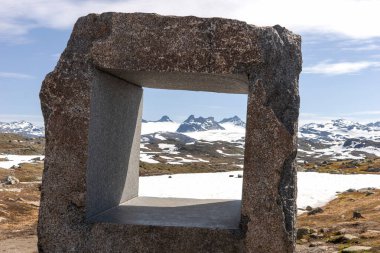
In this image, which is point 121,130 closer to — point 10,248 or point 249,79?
point 249,79

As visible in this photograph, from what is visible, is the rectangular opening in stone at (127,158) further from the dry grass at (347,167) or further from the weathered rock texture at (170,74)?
the dry grass at (347,167)

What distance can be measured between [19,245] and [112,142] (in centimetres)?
1005

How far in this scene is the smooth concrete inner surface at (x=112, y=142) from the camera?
639 centimetres

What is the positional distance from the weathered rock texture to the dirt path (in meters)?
9.18

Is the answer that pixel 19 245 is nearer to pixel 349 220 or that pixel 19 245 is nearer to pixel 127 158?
pixel 127 158

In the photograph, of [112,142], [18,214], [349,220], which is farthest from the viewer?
[18,214]

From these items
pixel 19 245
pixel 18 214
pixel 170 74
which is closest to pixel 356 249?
pixel 170 74

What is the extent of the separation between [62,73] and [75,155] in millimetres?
1066

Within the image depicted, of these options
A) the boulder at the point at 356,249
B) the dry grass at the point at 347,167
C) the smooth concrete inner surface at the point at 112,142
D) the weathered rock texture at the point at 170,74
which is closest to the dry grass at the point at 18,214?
the smooth concrete inner surface at the point at 112,142

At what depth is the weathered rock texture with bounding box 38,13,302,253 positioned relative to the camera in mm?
5926

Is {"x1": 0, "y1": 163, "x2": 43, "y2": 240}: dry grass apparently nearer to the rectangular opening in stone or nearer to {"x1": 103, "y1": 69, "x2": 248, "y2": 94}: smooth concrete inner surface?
the rectangular opening in stone

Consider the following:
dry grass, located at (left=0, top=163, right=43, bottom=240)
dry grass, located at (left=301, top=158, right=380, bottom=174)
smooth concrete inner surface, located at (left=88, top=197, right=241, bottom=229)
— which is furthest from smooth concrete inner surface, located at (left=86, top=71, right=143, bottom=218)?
dry grass, located at (left=301, top=158, right=380, bottom=174)

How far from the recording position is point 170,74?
6.38 meters

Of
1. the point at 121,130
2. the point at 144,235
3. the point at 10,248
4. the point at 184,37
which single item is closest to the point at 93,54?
the point at 184,37
